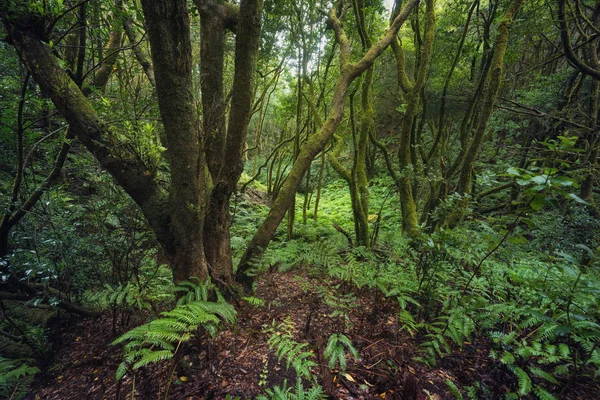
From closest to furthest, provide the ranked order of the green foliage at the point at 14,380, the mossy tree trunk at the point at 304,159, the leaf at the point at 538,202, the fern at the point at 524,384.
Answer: the fern at the point at 524,384, the leaf at the point at 538,202, the green foliage at the point at 14,380, the mossy tree trunk at the point at 304,159

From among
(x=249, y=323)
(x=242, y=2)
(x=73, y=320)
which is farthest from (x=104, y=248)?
(x=242, y=2)

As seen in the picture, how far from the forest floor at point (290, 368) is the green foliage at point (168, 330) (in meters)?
0.21

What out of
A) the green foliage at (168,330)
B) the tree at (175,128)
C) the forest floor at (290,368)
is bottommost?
the forest floor at (290,368)

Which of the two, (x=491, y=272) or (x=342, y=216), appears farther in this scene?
(x=342, y=216)

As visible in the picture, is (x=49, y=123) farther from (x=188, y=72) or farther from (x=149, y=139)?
(x=188, y=72)

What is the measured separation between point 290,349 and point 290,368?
397mm

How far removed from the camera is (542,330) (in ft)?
6.69

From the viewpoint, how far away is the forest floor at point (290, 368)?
2219 millimetres

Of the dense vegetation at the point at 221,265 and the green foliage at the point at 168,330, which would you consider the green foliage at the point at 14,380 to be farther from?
the green foliage at the point at 168,330

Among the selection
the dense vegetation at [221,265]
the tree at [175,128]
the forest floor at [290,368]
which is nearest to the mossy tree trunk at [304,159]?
the dense vegetation at [221,265]

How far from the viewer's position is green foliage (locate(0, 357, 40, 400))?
301 centimetres

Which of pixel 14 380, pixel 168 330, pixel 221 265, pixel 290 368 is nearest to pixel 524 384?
pixel 290 368

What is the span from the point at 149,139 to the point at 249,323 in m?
2.50

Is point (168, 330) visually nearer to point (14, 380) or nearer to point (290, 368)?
point (290, 368)
